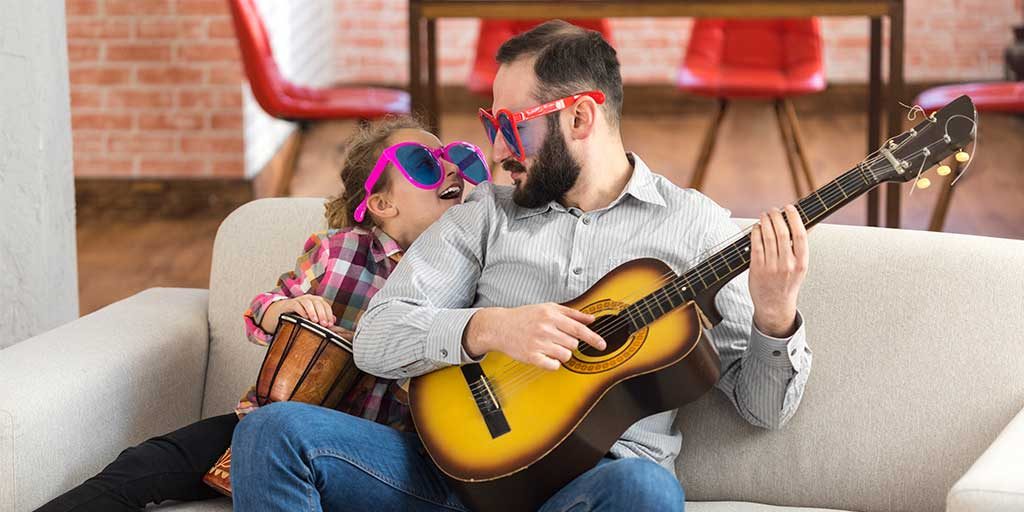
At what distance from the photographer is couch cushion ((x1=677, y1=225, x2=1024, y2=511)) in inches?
76.2

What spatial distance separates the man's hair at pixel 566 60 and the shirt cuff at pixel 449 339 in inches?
14.8

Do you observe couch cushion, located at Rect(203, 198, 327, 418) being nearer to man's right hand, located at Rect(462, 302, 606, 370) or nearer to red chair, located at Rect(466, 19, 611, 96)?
man's right hand, located at Rect(462, 302, 606, 370)

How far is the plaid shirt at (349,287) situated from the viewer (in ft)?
6.71

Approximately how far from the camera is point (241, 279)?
229 centimetres

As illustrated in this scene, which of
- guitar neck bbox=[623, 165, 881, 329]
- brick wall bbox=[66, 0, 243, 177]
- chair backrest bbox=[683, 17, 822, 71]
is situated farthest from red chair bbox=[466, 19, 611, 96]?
guitar neck bbox=[623, 165, 881, 329]

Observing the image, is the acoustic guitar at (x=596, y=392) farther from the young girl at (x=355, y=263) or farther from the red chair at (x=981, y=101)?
the red chair at (x=981, y=101)

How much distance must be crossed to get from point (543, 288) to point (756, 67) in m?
3.27

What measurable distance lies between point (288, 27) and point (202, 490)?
4.38 metres

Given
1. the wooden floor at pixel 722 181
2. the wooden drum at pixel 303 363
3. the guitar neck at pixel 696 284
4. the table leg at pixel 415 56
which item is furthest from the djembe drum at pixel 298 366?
the wooden floor at pixel 722 181

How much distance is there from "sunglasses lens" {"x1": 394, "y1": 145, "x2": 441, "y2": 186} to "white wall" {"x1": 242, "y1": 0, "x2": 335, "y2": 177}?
3.04 m

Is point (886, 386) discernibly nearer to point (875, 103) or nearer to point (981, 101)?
point (875, 103)

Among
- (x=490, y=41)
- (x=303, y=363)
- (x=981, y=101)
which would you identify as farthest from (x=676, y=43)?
(x=303, y=363)

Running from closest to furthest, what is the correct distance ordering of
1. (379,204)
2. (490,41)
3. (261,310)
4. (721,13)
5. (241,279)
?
(261,310) < (379,204) < (241,279) < (721,13) < (490,41)

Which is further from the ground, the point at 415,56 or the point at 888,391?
the point at 415,56
